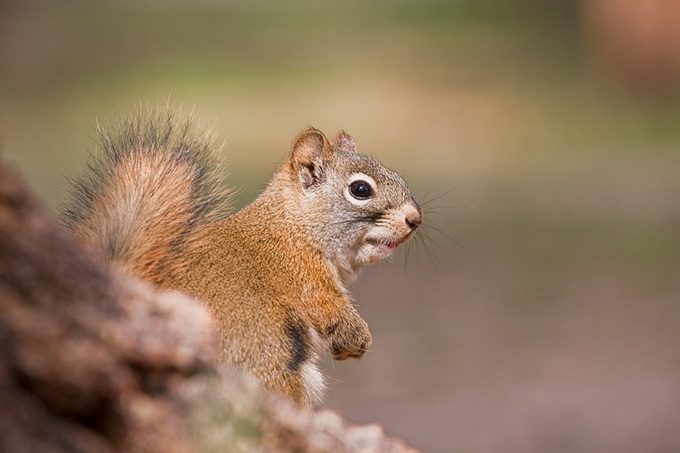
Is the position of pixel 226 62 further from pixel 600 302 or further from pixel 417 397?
pixel 417 397

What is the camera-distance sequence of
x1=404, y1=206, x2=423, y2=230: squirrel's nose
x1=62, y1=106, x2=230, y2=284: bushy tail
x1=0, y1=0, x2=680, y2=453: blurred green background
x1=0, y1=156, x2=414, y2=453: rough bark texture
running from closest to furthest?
x1=0, y1=156, x2=414, y2=453: rough bark texture < x1=62, y1=106, x2=230, y2=284: bushy tail < x1=404, y1=206, x2=423, y2=230: squirrel's nose < x1=0, y1=0, x2=680, y2=453: blurred green background

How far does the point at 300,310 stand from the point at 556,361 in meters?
3.93

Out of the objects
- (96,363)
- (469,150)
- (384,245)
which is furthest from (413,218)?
(469,150)

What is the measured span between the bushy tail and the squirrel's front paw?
0.38 meters

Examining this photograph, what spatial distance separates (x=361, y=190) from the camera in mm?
3066

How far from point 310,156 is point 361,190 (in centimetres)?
16

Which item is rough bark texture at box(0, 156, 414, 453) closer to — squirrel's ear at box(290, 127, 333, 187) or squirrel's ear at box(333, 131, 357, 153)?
squirrel's ear at box(290, 127, 333, 187)

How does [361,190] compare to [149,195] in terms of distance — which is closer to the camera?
[149,195]

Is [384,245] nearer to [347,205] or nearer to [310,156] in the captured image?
[347,205]

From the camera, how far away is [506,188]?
9969 millimetres

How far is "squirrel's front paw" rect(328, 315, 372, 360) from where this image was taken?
9.30 ft

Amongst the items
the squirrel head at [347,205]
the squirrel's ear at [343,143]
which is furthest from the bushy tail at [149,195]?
the squirrel's ear at [343,143]

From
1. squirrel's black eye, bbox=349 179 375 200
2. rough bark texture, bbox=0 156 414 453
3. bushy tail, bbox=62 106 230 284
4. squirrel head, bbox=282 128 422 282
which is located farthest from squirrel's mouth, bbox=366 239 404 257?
rough bark texture, bbox=0 156 414 453

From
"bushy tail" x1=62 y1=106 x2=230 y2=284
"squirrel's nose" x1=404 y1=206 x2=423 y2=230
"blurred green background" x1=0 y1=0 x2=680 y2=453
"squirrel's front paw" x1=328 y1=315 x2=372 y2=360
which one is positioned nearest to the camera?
"bushy tail" x1=62 y1=106 x2=230 y2=284
